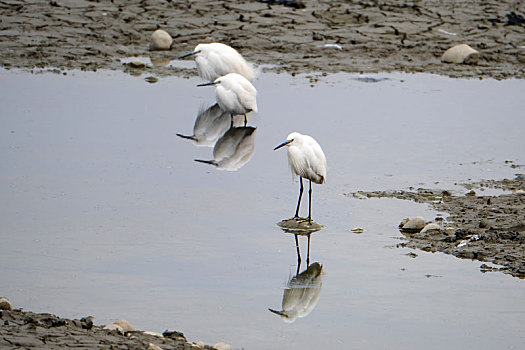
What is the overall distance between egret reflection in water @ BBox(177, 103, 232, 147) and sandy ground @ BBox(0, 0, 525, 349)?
2.23 m

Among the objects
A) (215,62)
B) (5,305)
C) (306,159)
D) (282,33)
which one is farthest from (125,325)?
(282,33)

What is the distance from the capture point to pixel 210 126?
425 inches

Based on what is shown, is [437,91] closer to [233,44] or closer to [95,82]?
[233,44]

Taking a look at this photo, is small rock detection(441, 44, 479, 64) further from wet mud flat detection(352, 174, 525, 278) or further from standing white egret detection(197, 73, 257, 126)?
wet mud flat detection(352, 174, 525, 278)

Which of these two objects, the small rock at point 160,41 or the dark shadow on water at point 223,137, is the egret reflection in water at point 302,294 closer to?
the dark shadow on water at point 223,137

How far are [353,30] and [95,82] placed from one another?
4956 millimetres

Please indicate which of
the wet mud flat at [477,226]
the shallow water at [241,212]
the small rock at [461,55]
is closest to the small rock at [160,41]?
the shallow water at [241,212]

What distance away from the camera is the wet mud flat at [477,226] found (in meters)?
6.62

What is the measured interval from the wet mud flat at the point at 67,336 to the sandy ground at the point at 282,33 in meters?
8.60

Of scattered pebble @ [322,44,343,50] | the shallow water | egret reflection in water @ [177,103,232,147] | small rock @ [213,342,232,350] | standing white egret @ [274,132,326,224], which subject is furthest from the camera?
scattered pebble @ [322,44,343,50]

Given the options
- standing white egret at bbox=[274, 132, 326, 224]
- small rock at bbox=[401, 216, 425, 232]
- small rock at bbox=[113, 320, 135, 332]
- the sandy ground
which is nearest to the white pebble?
small rock at bbox=[401, 216, 425, 232]

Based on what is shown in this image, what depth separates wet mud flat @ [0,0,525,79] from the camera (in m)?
14.4

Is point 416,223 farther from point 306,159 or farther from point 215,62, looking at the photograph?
point 215,62

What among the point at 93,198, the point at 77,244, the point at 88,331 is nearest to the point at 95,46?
the point at 93,198
